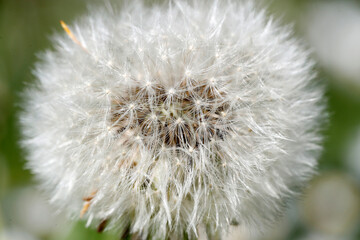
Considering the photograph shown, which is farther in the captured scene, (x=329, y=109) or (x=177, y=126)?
(x=329, y=109)

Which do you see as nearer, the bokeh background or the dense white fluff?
the dense white fluff

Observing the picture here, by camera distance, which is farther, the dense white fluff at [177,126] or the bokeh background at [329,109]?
the bokeh background at [329,109]

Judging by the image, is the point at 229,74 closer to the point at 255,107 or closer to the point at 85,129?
the point at 255,107

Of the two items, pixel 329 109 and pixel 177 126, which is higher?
pixel 177 126
